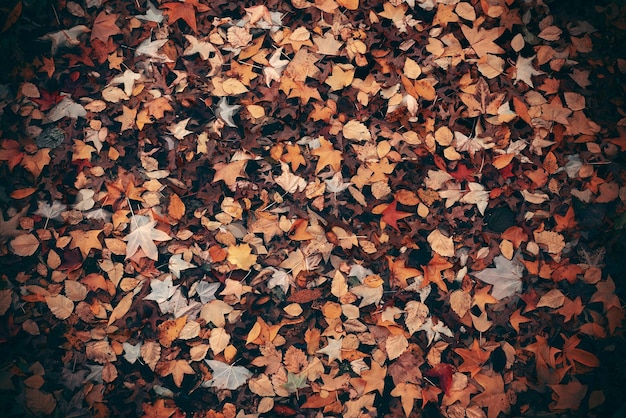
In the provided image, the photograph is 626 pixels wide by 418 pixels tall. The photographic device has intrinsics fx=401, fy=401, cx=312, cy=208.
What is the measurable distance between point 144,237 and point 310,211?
0.87m

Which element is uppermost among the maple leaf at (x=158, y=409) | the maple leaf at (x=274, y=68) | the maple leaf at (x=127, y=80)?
the maple leaf at (x=274, y=68)

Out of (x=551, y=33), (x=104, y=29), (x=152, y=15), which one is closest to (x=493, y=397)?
(x=551, y=33)

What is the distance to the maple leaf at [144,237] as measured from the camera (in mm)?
2068

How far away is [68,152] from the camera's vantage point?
2.18 metres

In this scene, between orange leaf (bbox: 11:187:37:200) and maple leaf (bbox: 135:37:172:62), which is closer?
orange leaf (bbox: 11:187:37:200)

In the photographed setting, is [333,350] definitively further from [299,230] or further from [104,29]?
[104,29]

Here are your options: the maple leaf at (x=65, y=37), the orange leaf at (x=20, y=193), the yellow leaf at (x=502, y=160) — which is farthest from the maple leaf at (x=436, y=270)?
the maple leaf at (x=65, y=37)

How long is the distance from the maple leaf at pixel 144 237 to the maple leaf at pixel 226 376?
63 cm

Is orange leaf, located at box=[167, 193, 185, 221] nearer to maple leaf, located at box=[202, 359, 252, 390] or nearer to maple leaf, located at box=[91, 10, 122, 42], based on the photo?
maple leaf, located at box=[202, 359, 252, 390]

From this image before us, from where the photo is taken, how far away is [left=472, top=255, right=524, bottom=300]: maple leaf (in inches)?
78.6

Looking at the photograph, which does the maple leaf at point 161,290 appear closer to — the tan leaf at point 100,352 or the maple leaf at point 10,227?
the tan leaf at point 100,352

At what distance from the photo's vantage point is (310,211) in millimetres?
2096

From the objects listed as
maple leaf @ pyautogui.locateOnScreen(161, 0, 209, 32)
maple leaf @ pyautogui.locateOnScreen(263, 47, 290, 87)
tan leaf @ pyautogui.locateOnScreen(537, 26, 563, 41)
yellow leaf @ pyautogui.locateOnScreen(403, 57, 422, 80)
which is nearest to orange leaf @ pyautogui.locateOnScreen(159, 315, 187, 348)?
maple leaf @ pyautogui.locateOnScreen(263, 47, 290, 87)

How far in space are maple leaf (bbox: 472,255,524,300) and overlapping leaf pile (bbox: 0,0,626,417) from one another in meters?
0.01
